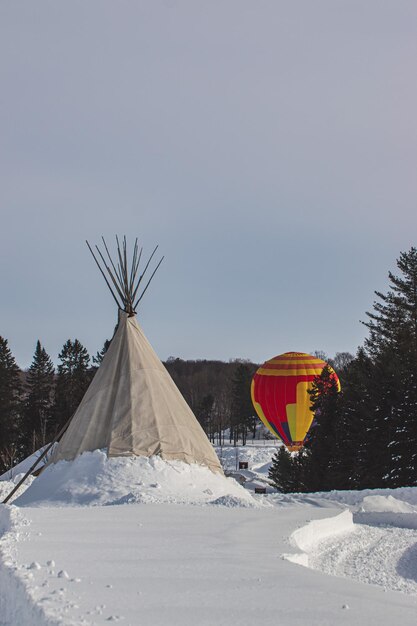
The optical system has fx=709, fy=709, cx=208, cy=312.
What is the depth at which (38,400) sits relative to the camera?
5109 centimetres

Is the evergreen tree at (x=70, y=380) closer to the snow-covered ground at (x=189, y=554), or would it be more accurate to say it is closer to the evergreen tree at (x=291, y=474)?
the evergreen tree at (x=291, y=474)

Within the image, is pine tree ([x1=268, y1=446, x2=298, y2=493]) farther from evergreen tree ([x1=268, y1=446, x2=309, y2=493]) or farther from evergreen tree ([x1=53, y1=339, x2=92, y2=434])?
evergreen tree ([x1=53, y1=339, x2=92, y2=434])

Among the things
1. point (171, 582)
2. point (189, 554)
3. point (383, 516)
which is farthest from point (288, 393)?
point (171, 582)

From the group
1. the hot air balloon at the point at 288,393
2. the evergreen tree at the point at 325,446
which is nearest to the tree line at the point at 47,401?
the hot air balloon at the point at 288,393

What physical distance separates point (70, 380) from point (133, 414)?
40394mm

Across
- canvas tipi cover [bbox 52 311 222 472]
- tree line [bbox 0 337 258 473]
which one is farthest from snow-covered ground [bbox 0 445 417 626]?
tree line [bbox 0 337 258 473]

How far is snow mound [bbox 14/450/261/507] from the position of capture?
10.5 metres

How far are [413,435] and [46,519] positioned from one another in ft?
51.6

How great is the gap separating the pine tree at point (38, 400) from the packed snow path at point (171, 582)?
38274 millimetres

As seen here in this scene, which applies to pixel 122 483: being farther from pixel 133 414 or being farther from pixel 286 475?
→ pixel 286 475

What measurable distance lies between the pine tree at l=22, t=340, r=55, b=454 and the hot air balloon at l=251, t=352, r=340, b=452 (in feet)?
62.0

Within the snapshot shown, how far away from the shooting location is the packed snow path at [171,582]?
4.30m

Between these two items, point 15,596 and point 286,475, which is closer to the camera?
point 15,596

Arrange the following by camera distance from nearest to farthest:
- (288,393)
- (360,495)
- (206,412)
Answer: (360,495), (288,393), (206,412)
